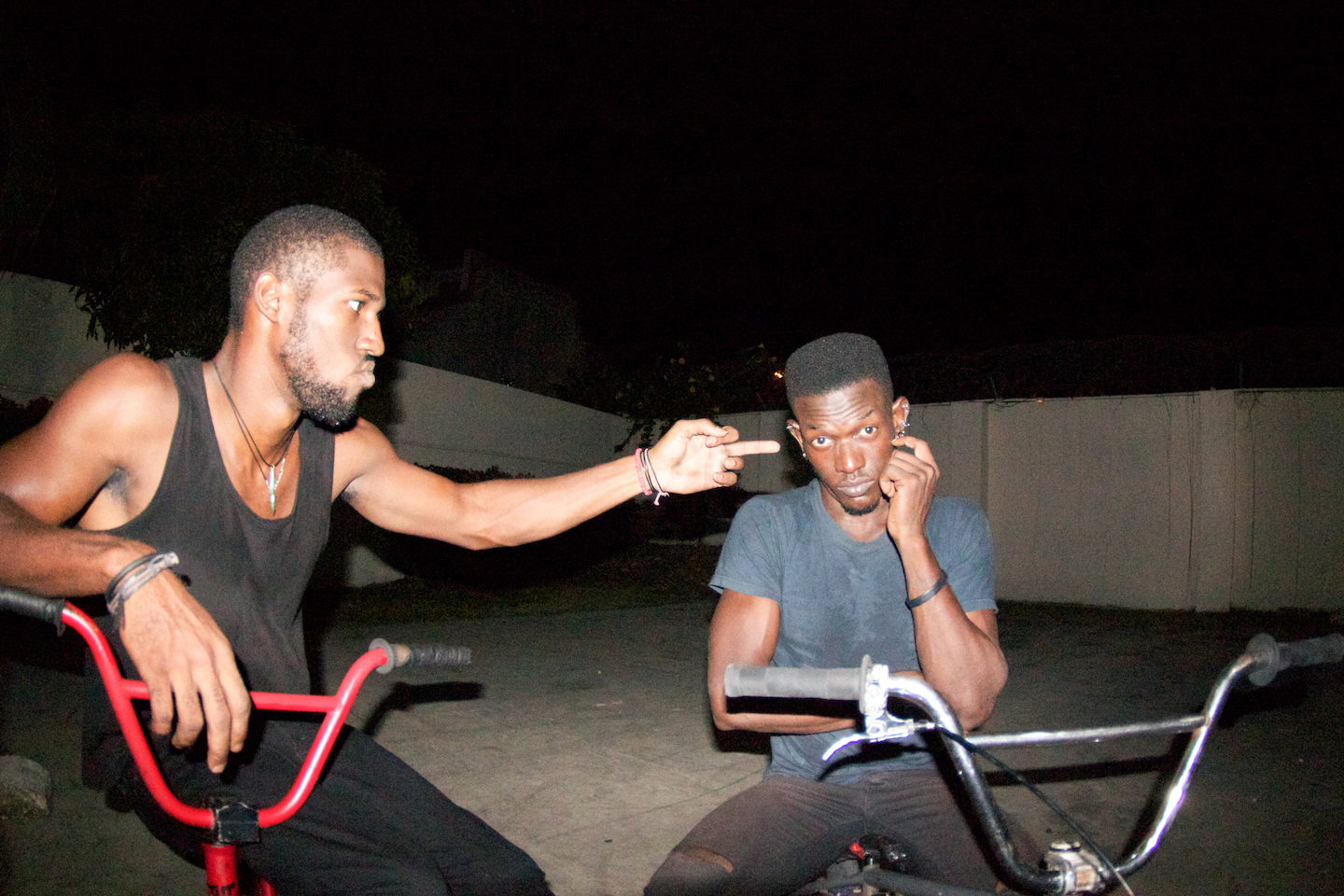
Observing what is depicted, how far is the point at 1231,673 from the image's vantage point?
148 centimetres

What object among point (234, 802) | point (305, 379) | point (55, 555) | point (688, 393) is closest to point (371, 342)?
point (305, 379)

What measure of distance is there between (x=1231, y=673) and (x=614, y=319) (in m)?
25.2

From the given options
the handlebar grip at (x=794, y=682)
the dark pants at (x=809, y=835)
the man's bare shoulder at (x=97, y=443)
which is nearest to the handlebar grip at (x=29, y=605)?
the man's bare shoulder at (x=97, y=443)

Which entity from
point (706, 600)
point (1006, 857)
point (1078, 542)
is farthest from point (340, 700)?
point (1078, 542)

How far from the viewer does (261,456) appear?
220cm

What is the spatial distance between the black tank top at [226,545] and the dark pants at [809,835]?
44.6 inches

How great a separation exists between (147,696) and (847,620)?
182cm

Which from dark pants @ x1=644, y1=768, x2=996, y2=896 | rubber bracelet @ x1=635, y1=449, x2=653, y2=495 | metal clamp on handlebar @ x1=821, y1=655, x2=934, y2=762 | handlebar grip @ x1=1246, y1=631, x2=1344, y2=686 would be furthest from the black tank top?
handlebar grip @ x1=1246, y1=631, x2=1344, y2=686

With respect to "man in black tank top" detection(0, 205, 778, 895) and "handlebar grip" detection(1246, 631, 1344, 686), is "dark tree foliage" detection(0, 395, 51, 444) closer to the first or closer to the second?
"man in black tank top" detection(0, 205, 778, 895)

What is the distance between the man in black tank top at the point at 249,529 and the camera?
5.02ft

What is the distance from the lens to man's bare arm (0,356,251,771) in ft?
4.80

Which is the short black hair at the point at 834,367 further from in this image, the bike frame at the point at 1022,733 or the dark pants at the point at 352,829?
the dark pants at the point at 352,829

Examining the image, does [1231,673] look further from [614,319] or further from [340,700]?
[614,319]

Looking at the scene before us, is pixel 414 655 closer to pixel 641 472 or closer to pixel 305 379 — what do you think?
pixel 305 379
